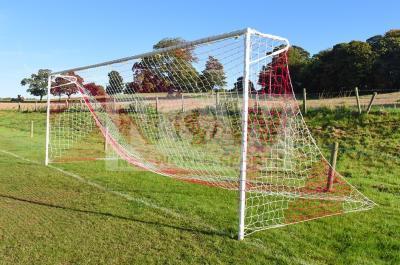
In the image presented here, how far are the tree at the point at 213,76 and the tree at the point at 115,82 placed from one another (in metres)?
3.24

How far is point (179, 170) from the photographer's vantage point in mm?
8984

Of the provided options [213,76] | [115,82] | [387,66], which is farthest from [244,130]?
[387,66]

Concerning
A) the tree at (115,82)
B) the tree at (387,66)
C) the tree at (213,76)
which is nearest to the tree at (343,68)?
the tree at (387,66)

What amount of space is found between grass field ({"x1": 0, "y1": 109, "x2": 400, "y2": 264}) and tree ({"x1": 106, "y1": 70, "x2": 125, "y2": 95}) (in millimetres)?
2166

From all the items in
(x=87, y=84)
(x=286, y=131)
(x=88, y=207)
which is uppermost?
(x=87, y=84)

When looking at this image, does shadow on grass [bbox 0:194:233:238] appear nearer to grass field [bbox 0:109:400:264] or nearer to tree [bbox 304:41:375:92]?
grass field [bbox 0:109:400:264]

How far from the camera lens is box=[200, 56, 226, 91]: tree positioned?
22.4ft

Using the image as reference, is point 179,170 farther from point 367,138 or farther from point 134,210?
point 367,138

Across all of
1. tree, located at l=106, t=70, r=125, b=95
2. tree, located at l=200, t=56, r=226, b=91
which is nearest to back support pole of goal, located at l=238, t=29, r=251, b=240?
tree, located at l=200, t=56, r=226, b=91

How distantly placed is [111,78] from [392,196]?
717 centimetres

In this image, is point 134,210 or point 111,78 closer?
point 134,210

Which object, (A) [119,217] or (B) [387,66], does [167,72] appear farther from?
(B) [387,66]

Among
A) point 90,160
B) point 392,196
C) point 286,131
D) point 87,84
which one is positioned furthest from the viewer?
point 90,160

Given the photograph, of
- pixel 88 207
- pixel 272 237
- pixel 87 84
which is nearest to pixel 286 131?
pixel 272 237
